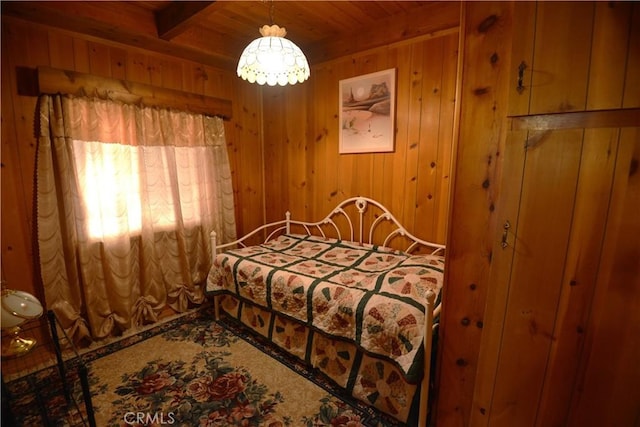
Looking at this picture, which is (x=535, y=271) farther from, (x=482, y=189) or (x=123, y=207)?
(x=123, y=207)

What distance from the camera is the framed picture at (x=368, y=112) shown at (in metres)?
2.45

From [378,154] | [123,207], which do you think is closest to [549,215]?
[378,154]

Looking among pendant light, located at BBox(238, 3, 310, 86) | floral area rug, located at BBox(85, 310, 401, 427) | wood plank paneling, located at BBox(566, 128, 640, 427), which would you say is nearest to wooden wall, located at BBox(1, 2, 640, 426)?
wood plank paneling, located at BBox(566, 128, 640, 427)

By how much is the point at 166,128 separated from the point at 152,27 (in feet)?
2.40

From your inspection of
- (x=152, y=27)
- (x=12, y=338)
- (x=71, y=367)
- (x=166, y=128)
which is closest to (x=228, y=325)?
(x=71, y=367)

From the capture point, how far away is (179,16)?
200 cm

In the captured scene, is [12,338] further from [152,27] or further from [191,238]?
[152,27]

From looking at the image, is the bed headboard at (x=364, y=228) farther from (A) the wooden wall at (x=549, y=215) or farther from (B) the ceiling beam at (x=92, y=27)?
(B) the ceiling beam at (x=92, y=27)

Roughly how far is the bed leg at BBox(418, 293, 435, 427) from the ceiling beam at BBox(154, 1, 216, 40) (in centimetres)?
202

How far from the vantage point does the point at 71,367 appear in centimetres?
199

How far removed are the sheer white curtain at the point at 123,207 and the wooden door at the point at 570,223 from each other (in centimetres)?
247

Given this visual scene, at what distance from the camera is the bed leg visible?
130cm

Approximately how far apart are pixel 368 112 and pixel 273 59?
3.79 feet

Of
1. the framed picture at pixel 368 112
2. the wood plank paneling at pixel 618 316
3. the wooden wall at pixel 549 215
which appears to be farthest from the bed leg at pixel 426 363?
the framed picture at pixel 368 112
